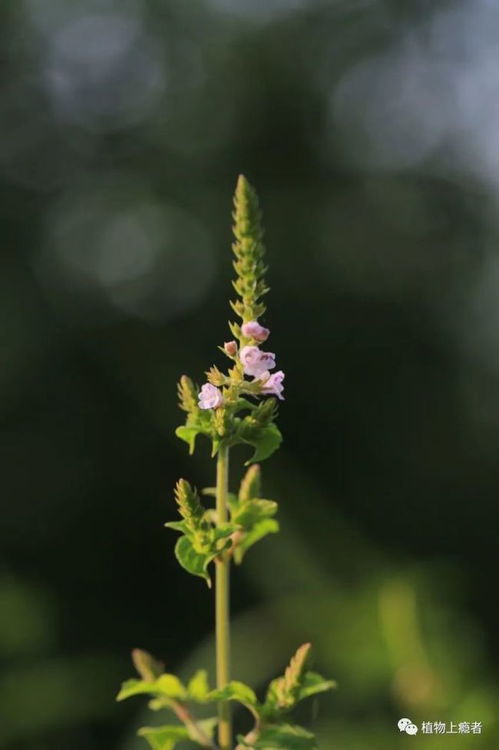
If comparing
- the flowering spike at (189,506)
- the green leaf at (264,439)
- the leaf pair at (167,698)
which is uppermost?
the green leaf at (264,439)

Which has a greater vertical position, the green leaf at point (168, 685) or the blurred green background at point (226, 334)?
the blurred green background at point (226, 334)

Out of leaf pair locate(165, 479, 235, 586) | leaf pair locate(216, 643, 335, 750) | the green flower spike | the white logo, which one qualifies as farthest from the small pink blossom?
the white logo

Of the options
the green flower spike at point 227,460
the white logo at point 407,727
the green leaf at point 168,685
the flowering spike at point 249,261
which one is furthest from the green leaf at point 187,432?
the white logo at point 407,727

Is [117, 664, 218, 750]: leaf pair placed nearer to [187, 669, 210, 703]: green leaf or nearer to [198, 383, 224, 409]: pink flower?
[187, 669, 210, 703]: green leaf

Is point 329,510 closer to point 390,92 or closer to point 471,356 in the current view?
point 471,356

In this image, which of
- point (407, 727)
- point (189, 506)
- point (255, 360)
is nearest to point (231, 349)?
point (255, 360)

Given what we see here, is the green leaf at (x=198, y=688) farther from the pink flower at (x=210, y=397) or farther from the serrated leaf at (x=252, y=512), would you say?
the pink flower at (x=210, y=397)
